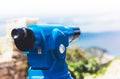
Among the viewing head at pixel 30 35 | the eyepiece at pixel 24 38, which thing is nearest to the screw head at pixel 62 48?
the viewing head at pixel 30 35

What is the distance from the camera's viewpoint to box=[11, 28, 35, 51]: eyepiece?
243 centimetres

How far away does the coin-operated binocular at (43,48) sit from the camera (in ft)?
8.07

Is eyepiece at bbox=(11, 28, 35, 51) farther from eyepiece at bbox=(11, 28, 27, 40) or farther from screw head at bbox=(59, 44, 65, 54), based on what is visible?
screw head at bbox=(59, 44, 65, 54)

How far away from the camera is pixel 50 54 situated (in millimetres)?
2549

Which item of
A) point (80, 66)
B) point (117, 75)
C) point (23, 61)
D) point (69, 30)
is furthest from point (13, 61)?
point (69, 30)

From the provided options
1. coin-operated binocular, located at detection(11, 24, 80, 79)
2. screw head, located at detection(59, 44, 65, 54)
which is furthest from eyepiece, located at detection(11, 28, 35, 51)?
screw head, located at detection(59, 44, 65, 54)

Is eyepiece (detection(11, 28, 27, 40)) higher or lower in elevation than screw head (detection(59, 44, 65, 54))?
higher

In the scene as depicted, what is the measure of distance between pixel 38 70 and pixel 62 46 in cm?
22

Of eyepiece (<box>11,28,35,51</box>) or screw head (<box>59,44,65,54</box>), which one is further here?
screw head (<box>59,44,65,54</box>)

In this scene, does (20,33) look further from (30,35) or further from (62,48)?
(62,48)

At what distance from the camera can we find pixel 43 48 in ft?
8.22

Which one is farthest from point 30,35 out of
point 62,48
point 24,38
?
point 62,48

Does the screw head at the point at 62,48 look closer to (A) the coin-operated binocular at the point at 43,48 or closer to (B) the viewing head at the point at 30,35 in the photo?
(A) the coin-operated binocular at the point at 43,48

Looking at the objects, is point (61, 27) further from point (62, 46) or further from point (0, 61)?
point (0, 61)
